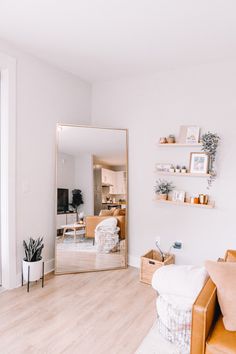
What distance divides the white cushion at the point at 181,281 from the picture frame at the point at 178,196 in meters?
1.17

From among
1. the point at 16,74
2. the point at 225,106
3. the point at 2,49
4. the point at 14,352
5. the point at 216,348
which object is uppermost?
the point at 2,49

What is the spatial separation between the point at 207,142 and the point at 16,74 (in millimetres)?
2234

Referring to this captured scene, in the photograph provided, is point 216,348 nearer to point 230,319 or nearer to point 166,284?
point 230,319

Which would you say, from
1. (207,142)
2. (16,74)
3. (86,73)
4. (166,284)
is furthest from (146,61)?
(166,284)

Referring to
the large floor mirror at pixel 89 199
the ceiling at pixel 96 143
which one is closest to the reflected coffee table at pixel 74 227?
the large floor mirror at pixel 89 199

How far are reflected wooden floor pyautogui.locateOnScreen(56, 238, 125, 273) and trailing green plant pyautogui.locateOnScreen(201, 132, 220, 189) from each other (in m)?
1.65

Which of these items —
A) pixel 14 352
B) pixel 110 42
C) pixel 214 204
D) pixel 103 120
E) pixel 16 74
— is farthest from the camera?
pixel 103 120

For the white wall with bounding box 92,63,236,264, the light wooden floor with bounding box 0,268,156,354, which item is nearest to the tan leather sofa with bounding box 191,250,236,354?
the light wooden floor with bounding box 0,268,156,354

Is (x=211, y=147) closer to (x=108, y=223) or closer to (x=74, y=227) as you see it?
(x=108, y=223)

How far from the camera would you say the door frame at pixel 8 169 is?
8.81 feet

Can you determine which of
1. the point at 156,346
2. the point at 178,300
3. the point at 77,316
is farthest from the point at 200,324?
the point at 77,316

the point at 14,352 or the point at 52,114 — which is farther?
the point at 52,114

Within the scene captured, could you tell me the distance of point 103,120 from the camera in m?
3.77

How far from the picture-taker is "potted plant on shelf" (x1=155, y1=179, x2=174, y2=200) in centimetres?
321
